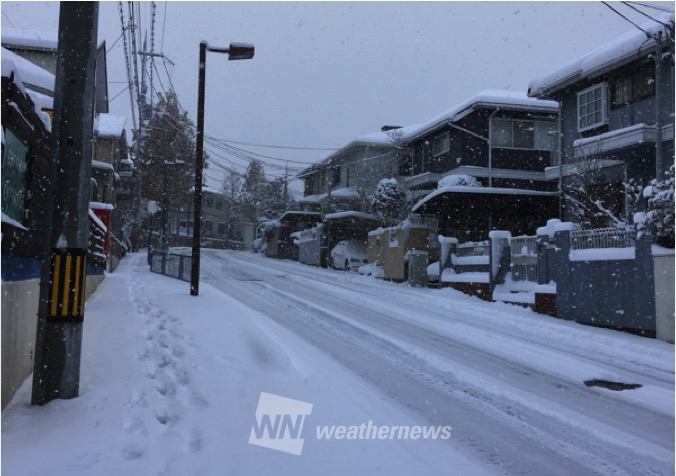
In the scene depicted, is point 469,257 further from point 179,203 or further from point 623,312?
point 179,203

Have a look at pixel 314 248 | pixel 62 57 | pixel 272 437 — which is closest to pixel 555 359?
pixel 272 437

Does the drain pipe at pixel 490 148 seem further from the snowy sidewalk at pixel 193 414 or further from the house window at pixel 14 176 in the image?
the house window at pixel 14 176

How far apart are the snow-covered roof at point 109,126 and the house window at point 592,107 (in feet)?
85.4

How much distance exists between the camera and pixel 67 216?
4.80 meters

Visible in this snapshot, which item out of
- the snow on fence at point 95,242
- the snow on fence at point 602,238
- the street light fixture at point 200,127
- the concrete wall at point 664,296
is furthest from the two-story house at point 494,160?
the snow on fence at point 95,242

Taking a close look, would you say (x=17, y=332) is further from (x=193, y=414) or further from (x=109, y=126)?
(x=109, y=126)

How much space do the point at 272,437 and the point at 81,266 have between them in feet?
7.93

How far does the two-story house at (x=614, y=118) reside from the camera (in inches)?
558

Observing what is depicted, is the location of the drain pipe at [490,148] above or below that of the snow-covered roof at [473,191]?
above

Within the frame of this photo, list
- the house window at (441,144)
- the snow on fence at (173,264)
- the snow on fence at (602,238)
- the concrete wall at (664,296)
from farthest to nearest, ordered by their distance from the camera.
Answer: the house window at (441,144) → the snow on fence at (173,264) → the snow on fence at (602,238) → the concrete wall at (664,296)

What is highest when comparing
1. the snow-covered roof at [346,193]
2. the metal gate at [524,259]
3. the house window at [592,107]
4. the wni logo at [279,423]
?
the house window at [592,107]

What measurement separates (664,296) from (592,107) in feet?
34.7

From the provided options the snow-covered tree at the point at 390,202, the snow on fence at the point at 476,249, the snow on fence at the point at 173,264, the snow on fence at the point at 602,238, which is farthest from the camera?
the snow-covered tree at the point at 390,202

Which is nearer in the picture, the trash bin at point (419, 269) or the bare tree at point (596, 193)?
the bare tree at point (596, 193)
